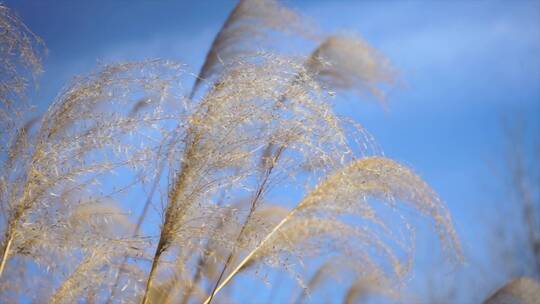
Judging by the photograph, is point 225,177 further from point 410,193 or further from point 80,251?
point 410,193

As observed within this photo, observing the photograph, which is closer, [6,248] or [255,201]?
[6,248]

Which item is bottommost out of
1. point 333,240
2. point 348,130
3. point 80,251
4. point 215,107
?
point 333,240

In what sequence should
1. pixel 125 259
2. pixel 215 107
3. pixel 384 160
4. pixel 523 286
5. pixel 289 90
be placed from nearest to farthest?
pixel 215 107 < pixel 289 90 < pixel 384 160 < pixel 125 259 < pixel 523 286

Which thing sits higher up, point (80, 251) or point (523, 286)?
point (80, 251)

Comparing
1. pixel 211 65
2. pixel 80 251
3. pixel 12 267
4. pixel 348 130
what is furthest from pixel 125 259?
pixel 211 65

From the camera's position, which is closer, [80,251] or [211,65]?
[80,251]

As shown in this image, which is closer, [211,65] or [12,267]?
[12,267]

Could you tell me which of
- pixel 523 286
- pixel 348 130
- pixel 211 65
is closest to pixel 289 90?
pixel 348 130

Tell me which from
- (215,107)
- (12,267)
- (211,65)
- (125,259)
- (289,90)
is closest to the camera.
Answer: (215,107)

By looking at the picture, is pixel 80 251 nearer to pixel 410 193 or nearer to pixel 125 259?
pixel 125 259
